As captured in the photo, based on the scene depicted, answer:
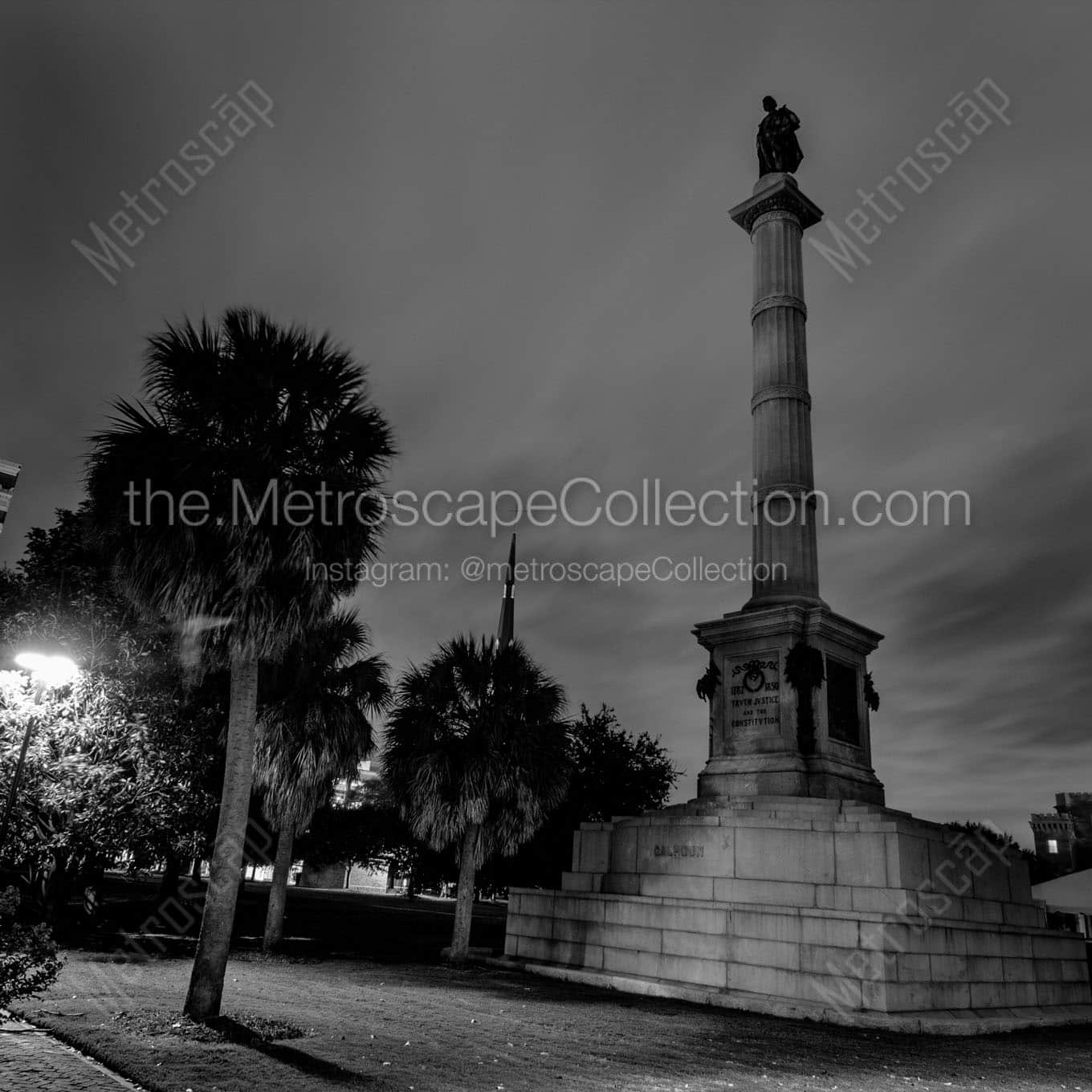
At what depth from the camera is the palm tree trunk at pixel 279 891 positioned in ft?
67.4

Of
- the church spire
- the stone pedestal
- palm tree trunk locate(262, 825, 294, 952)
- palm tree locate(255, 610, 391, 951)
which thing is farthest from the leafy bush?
the church spire

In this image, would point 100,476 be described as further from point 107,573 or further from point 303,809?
point 303,809

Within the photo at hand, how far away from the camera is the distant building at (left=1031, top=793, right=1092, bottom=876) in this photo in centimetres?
10250

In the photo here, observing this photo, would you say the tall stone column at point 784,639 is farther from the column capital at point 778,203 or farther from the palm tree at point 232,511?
the palm tree at point 232,511

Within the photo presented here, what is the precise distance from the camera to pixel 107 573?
19828 millimetres

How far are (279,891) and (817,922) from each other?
40.8ft

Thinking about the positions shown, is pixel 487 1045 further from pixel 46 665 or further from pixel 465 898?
pixel 465 898

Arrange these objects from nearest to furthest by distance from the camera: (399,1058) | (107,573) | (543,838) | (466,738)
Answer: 1. (399,1058)
2. (107,573)
3. (466,738)
4. (543,838)

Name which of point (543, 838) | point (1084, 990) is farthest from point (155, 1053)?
point (543, 838)

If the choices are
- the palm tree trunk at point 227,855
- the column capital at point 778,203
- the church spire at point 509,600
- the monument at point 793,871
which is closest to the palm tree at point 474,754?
the monument at point 793,871

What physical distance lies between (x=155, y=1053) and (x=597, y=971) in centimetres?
1066

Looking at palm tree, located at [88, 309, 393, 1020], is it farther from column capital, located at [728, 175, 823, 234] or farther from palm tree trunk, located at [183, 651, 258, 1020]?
column capital, located at [728, 175, 823, 234]

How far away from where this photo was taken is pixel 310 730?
2000 centimetres

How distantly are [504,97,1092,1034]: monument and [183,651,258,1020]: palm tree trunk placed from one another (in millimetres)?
8463
